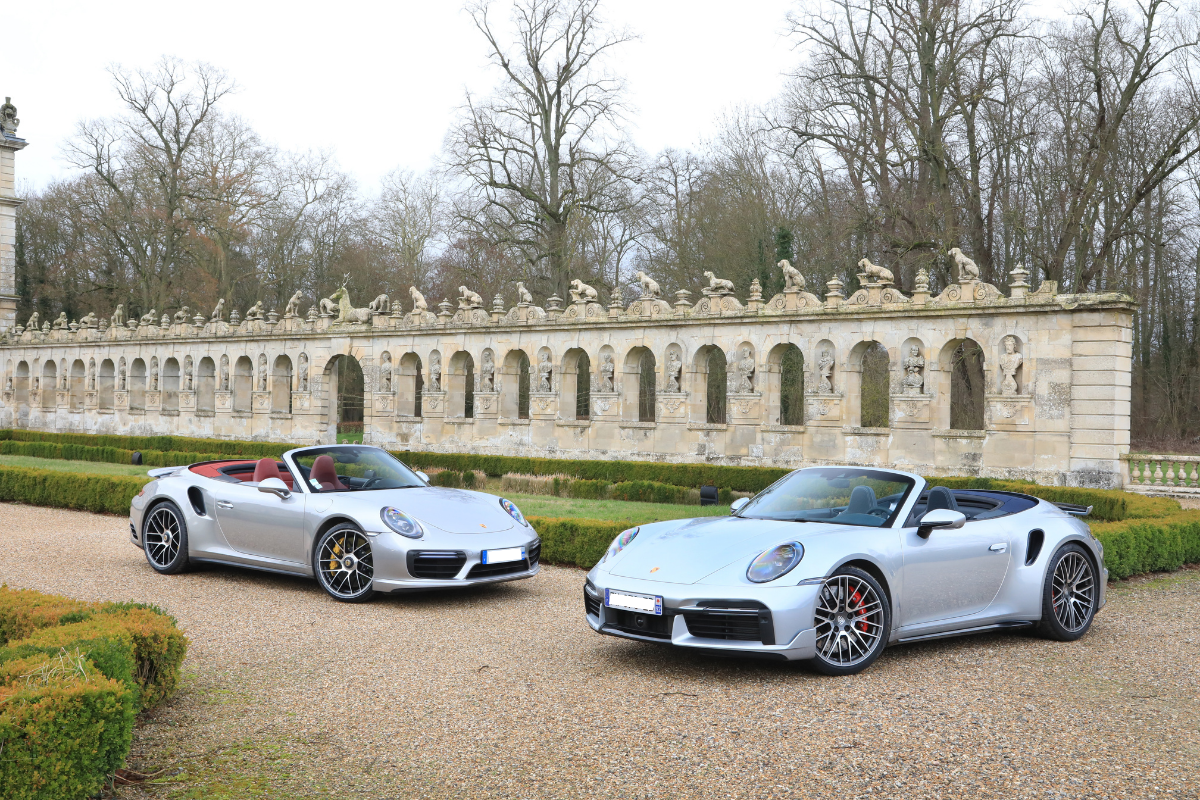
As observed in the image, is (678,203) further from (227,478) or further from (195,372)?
(227,478)

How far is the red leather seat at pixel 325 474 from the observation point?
8.65 meters

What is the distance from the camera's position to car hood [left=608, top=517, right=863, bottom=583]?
227 inches

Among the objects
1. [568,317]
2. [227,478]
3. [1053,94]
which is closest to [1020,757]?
[227,478]

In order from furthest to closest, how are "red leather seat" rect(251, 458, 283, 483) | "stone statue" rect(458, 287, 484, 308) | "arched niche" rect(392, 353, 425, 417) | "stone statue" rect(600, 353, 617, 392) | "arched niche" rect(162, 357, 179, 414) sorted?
"arched niche" rect(162, 357, 179, 414) → "arched niche" rect(392, 353, 425, 417) → "stone statue" rect(458, 287, 484, 308) → "stone statue" rect(600, 353, 617, 392) → "red leather seat" rect(251, 458, 283, 483)

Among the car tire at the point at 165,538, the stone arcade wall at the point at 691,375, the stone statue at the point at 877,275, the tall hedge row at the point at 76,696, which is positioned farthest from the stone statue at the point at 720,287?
the tall hedge row at the point at 76,696

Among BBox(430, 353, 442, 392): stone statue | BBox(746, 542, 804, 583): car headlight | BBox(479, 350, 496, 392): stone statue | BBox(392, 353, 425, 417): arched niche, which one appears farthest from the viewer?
BBox(392, 353, 425, 417): arched niche

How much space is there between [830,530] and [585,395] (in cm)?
3033

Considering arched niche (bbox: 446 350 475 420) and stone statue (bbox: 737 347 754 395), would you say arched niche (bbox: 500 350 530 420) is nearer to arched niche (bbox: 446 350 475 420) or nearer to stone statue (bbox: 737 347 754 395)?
arched niche (bbox: 446 350 475 420)

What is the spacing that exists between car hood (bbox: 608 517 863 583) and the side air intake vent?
141 cm

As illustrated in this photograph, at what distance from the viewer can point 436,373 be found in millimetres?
27188

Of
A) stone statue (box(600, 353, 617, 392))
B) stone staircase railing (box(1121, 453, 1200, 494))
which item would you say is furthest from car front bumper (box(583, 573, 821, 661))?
stone statue (box(600, 353, 617, 392))

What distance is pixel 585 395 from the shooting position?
119ft

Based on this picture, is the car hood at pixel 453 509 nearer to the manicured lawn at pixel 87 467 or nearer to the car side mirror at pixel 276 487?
the car side mirror at pixel 276 487

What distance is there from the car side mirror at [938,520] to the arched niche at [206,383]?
31.3 meters
